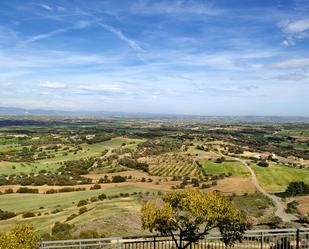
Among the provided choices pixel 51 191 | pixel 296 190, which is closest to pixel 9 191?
pixel 51 191

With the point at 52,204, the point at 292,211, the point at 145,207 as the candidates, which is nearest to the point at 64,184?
the point at 52,204

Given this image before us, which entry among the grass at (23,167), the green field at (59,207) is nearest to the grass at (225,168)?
the green field at (59,207)

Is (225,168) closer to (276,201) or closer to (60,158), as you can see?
(276,201)

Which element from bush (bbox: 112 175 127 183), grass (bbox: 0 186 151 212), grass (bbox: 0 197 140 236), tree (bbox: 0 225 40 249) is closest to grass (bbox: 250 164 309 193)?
bush (bbox: 112 175 127 183)

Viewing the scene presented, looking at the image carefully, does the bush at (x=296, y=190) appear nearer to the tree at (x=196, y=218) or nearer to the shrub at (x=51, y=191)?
the shrub at (x=51, y=191)

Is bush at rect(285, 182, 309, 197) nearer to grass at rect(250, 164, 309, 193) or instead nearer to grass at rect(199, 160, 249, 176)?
grass at rect(250, 164, 309, 193)

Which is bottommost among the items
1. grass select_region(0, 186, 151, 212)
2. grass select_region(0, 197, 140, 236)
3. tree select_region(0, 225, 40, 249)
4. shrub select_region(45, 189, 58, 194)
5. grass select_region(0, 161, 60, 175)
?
grass select_region(0, 161, 60, 175)
